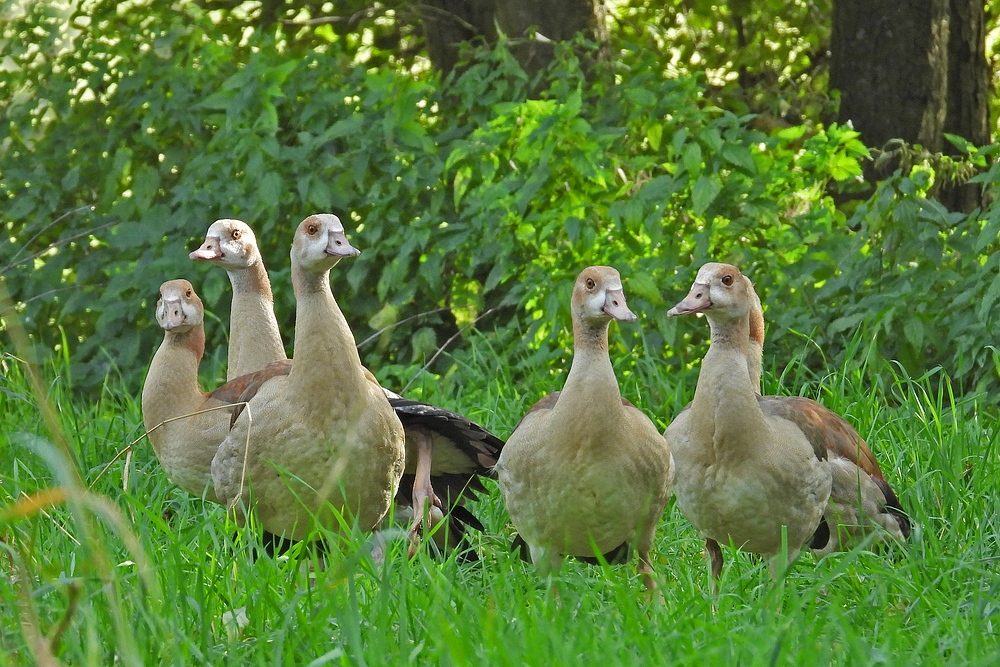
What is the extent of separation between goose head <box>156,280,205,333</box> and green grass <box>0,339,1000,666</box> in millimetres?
893

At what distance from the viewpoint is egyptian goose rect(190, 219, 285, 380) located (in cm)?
549

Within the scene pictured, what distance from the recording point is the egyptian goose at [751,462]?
4.23 m

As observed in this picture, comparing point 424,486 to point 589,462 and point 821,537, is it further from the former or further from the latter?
point 821,537

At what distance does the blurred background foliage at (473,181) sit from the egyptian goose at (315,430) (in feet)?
7.05

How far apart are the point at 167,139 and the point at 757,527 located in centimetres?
598

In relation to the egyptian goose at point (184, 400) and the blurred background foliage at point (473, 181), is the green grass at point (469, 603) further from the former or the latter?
the blurred background foliage at point (473, 181)

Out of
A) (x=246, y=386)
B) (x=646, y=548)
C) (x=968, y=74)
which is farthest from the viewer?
(x=968, y=74)

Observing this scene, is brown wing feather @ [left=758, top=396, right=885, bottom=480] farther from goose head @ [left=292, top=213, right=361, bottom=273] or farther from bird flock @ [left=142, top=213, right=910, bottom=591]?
goose head @ [left=292, top=213, right=361, bottom=273]

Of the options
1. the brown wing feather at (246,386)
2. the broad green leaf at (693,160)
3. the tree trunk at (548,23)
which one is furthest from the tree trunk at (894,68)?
the brown wing feather at (246,386)

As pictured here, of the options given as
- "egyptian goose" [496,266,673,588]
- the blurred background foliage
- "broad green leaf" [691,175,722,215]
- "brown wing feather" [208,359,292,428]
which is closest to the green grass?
"egyptian goose" [496,266,673,588]

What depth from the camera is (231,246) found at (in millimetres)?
5496

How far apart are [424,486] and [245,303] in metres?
1.25

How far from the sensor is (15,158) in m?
9.05

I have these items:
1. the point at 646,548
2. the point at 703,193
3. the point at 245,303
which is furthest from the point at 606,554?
the point at 703,193
